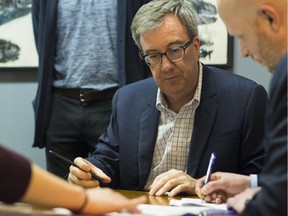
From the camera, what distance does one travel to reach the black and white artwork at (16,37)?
3.20 m

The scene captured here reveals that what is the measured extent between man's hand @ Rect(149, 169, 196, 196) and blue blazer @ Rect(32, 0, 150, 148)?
1002 millimetres

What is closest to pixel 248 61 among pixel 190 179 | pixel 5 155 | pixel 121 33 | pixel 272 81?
pixel 121 33

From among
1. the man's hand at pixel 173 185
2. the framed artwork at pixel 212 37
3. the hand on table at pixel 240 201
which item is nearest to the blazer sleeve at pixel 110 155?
the man's hand at pixel 173 185

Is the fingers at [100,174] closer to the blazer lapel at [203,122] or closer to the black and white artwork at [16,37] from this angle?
the blazer lapel at [203,122]

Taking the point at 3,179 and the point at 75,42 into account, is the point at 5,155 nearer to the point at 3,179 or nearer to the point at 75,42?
the point at 3,179

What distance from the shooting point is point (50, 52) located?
9.32 ft

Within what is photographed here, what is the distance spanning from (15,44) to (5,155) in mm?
2211

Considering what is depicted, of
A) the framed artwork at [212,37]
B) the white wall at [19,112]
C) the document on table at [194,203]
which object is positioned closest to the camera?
the document on table at [194,203]

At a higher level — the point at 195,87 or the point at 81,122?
the point at 195,87

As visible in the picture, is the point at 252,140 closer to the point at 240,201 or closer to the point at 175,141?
the point at 175,141

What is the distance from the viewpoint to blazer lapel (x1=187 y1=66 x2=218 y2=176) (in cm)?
205

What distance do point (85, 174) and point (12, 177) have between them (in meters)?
0.82

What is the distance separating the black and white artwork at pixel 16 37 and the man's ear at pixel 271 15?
7.15 feet

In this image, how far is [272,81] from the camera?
117cm
